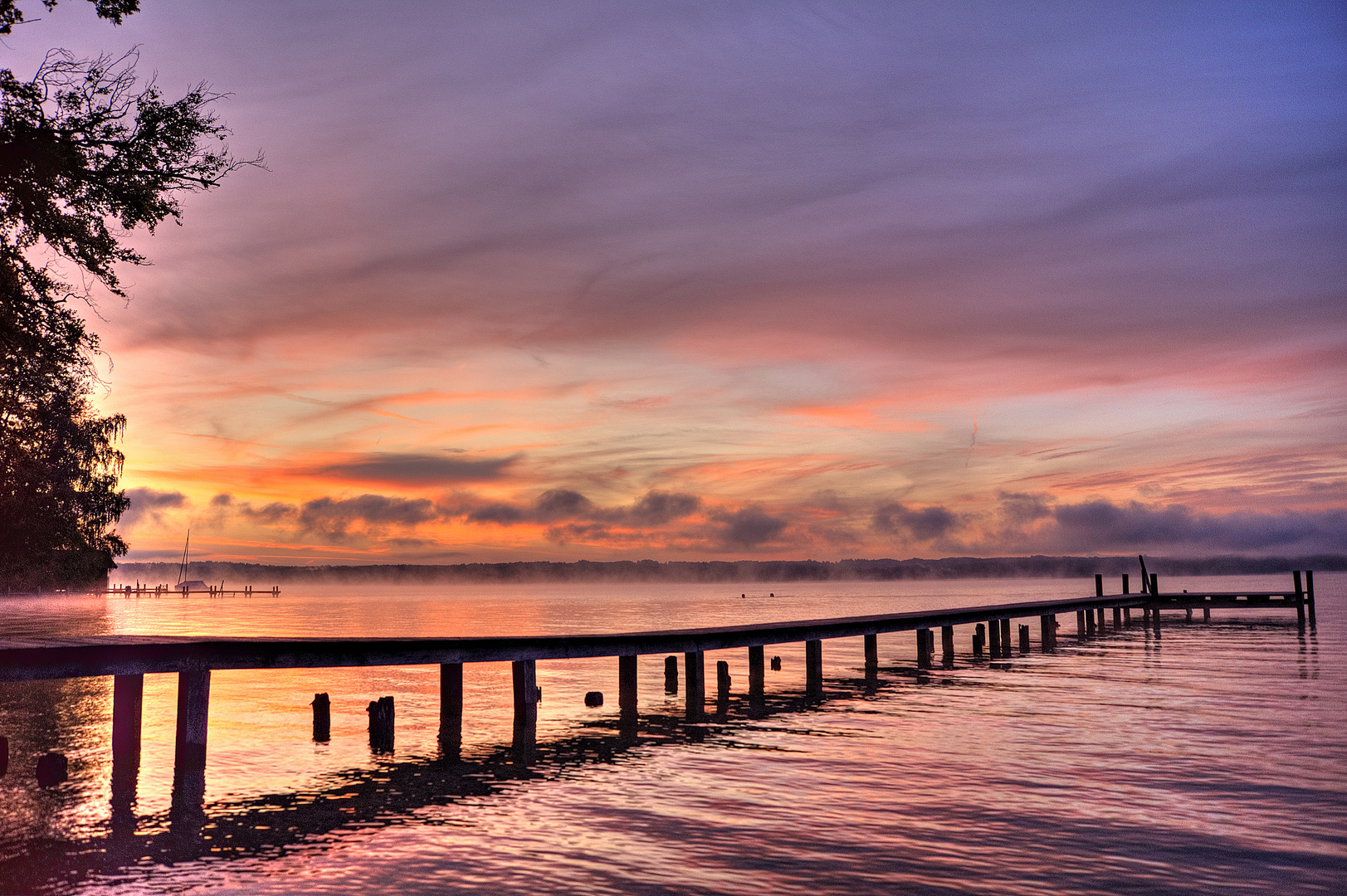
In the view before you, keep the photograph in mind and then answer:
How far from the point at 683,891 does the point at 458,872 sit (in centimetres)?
208

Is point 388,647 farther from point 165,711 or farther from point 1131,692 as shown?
point 1131,692

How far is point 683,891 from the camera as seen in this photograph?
26.3 ft

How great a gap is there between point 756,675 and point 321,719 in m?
10.7

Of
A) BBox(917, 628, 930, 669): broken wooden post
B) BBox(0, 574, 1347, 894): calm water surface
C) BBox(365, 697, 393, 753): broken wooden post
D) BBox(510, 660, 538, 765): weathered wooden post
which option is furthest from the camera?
BBox(917, 628, 930, 669): broken wooden post

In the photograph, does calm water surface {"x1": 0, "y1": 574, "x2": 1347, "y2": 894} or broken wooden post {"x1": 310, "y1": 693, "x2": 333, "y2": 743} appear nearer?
calm water surface {"x1": 0, "y1": 574, "x2": 1347, "y2": 894}

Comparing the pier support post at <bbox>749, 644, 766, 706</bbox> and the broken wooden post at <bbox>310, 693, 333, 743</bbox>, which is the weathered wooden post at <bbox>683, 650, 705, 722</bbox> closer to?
the pier support post at <bbox>749, 644, 766, 706</bbox>

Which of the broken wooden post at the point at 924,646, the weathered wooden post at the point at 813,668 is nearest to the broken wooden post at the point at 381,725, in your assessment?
the weathered wooden post at the point at 813,668

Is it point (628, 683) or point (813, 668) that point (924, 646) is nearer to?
point (813, 668)

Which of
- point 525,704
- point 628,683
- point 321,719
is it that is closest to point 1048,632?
point 628,683

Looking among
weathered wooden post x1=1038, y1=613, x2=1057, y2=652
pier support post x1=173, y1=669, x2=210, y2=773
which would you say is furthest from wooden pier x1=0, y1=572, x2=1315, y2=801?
weathered wooden post x1=1038, y1=613, x2=1057, y2=652

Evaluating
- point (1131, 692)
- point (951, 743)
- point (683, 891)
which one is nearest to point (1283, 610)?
point (1131, 692)

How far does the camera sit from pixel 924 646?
31672 millimetres

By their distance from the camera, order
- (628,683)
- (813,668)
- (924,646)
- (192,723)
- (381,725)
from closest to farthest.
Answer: (192,723)
(381,725)
(628,683)
(813,668)
(924,646)

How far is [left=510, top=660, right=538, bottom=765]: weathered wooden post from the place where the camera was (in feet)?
54.4
